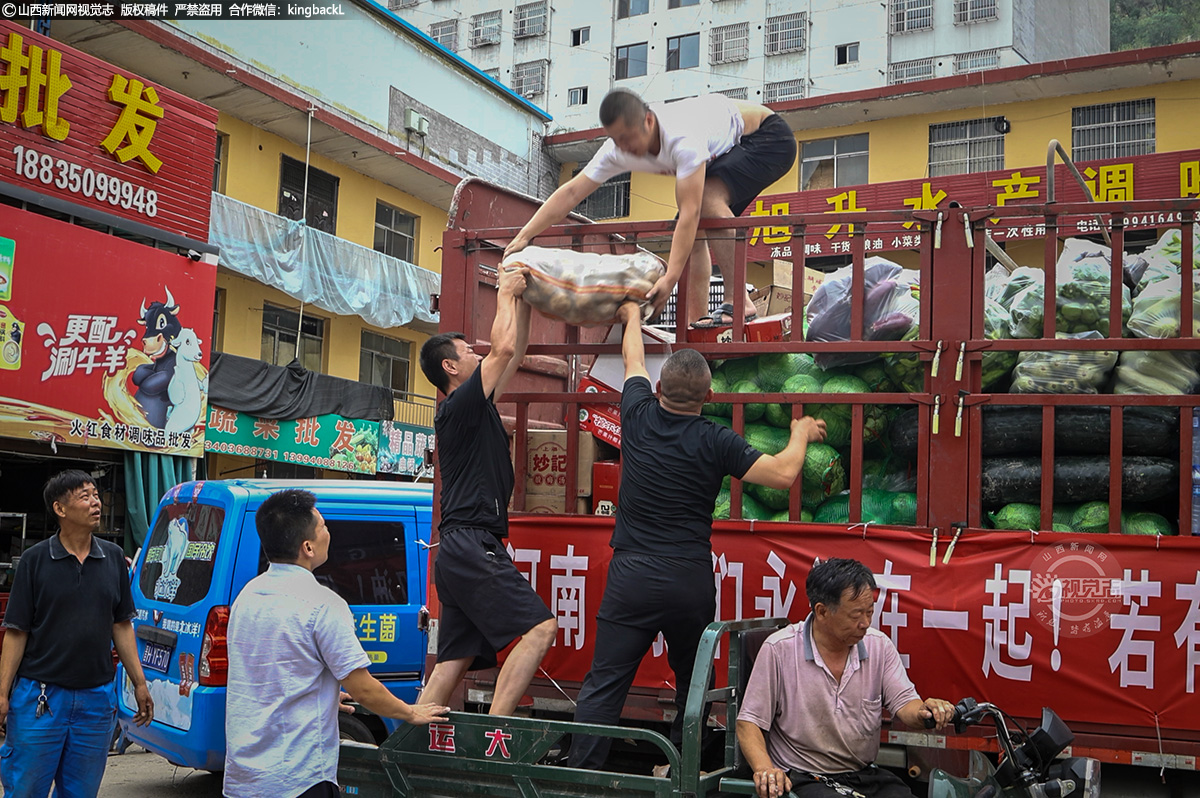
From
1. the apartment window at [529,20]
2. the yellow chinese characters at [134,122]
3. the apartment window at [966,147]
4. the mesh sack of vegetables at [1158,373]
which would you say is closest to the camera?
the mesh sack of vegetables at [1158,373]

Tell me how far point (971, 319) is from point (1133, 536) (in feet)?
3.23

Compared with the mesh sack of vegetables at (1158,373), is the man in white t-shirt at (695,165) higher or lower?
higher

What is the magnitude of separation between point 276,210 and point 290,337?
2.31 metres

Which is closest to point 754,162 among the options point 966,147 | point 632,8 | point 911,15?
point 966,147

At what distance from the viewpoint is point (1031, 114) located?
75.5 ft

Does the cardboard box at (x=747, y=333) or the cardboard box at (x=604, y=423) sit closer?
the cardboard box at (x=747, y=333)

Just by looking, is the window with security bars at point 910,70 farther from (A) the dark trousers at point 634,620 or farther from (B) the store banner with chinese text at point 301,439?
(A) the dark trousers at point 634,620

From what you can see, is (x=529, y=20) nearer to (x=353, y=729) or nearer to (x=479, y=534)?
(x=353, y=729)

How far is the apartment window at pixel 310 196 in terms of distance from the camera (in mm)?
19938

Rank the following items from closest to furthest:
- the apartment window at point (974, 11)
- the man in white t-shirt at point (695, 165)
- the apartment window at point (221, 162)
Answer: the man in white t-shirt at point (695, 165) → the apartment window at point (221, 162) → the apartment window at point (974, 11)

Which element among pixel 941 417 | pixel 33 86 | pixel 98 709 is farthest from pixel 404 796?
pixel 33 86

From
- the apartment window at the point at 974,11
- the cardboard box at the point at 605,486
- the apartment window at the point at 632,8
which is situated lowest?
the cardboard box at the point at 605,486

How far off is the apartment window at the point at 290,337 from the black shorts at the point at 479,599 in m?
15.1

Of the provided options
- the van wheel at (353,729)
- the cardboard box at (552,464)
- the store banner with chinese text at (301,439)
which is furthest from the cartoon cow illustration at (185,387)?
the cardboard box at (552,464)
